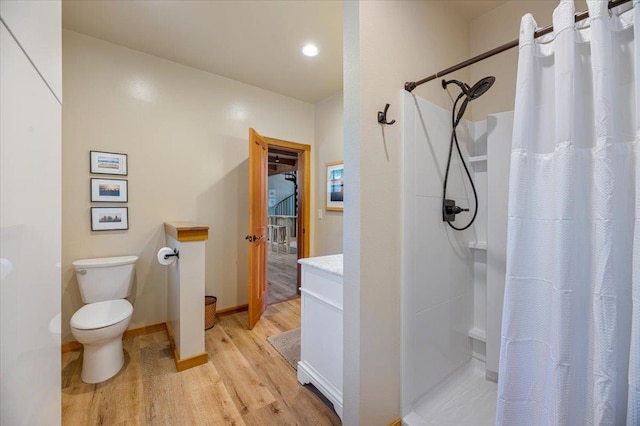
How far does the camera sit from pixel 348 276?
1284mm

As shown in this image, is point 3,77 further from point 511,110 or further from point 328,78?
point 328,78

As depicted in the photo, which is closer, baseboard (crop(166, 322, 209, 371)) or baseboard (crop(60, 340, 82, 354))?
baseboard (crop(166, 322, 209, 371))

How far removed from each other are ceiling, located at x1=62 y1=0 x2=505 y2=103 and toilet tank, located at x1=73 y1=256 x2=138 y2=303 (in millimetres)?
1991

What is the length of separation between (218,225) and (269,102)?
171 centimetres

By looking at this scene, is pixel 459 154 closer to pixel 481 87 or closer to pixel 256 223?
pixel 481 87

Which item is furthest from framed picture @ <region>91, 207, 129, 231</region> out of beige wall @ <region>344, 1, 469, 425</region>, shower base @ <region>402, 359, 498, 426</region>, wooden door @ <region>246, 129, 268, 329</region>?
shower base @ <region>402, 359, 498, 426</region>

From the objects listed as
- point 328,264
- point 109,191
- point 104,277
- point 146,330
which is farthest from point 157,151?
point 328,264

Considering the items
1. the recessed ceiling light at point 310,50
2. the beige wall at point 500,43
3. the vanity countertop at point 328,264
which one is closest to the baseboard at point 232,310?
the vanity countertop at point 328,264

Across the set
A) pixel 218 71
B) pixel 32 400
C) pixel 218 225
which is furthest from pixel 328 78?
pixel 32 400

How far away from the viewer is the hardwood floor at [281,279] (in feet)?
12.4

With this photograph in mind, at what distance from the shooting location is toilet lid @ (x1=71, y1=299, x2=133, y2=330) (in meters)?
1.79

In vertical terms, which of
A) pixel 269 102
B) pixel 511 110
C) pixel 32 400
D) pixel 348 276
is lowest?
pixel 32 400

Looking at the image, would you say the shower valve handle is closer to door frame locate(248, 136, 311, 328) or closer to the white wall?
the white wall

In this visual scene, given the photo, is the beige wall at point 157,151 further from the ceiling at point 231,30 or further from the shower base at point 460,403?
the shower base at point 460,403
